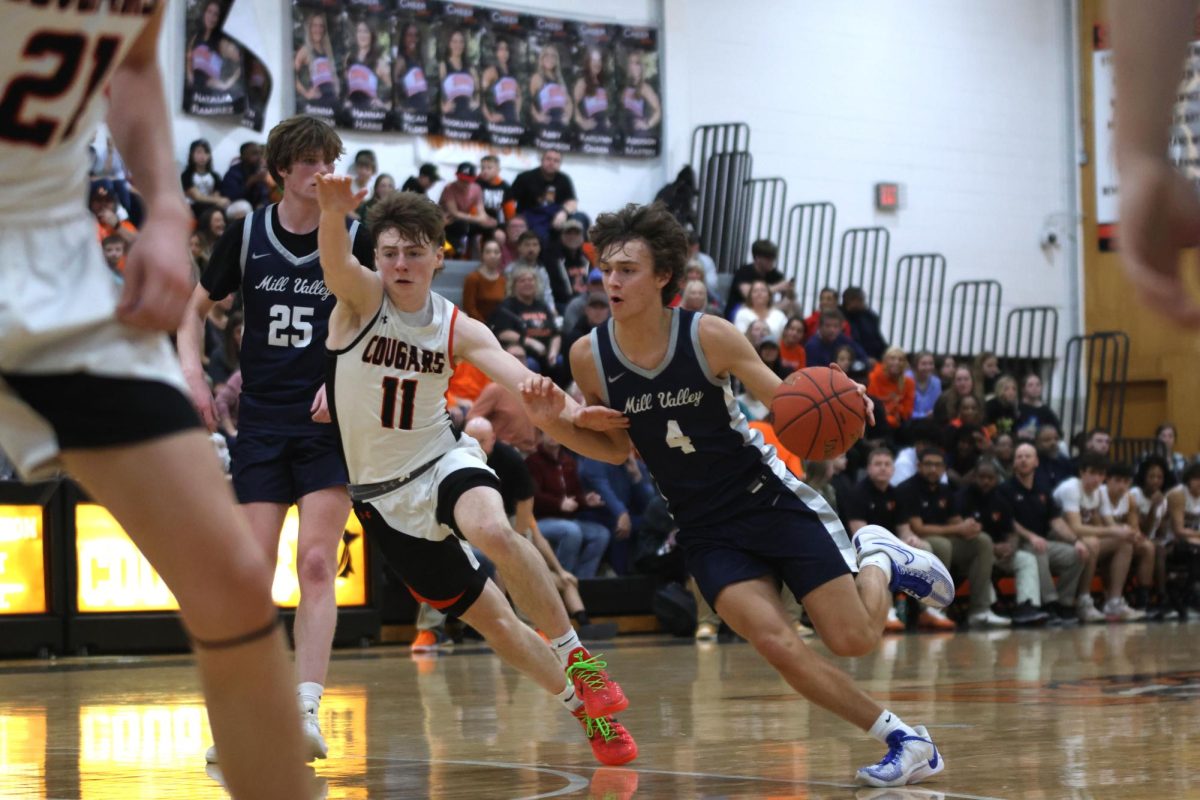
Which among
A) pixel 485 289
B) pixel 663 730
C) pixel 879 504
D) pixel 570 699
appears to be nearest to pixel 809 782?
pixel 570 699

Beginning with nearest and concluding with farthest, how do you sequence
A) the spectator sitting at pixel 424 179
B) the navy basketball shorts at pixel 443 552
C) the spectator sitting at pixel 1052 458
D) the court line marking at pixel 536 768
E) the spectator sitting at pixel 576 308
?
the court line marking at pixel 536 768
the navy basketball shorts at pixel 443 552
the spectator sitting at pixel 576 308
the spectator sitting at pixel 424 179
the spectator sitting at pixel 1052 458

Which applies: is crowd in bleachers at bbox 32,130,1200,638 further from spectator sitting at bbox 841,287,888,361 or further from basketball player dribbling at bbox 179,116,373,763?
basketball player dribbling at bbox 179,116,373,763

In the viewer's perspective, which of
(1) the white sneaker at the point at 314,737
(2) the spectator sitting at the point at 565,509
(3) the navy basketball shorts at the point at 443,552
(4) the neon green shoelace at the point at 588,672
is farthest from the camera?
(2) the spectator sitting at the point at 565,509

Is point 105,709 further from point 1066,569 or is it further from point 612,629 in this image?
point 1066,569

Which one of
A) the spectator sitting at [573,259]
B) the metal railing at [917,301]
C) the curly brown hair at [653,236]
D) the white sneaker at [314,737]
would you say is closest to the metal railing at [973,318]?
the metal railing at [917,301]

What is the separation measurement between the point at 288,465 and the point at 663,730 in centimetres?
176

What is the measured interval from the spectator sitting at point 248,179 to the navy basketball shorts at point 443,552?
922cm

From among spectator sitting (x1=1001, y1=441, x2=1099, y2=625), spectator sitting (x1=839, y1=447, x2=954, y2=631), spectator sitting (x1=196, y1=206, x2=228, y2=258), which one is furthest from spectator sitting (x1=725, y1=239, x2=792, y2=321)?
spectator sitting (x1=196, y1=206, x2=228, y2=258)

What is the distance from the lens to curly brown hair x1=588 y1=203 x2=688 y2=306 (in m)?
5.53

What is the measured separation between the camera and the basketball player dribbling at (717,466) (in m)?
5.21

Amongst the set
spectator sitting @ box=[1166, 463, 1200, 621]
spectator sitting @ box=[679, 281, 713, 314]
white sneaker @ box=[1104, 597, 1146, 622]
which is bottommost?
white sneaker @ box=[1104, 597, 1146, 622]

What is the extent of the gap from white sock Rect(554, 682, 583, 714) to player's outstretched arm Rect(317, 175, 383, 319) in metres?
1.42

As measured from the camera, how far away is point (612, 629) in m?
12.5

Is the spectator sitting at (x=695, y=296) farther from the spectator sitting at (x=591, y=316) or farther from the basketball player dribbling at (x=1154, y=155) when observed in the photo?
the basketball player dribbling at (x=1154, y=155)
